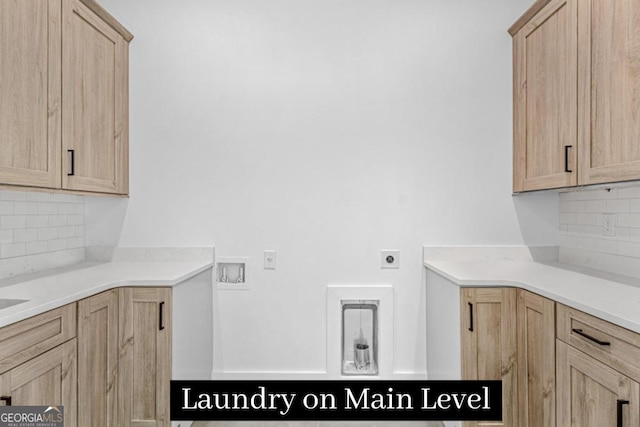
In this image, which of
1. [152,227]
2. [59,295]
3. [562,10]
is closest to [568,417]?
[562,10]

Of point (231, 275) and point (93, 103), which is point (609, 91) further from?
point (93, 103)

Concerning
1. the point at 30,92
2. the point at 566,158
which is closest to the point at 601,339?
the point at 566,158

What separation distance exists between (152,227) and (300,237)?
90 cm

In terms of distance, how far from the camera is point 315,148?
2512 mm

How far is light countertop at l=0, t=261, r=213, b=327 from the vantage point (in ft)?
4.71

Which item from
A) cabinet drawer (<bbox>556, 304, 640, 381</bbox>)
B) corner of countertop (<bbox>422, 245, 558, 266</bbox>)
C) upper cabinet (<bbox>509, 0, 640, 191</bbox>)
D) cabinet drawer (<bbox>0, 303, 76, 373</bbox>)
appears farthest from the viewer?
corner of countertop (<bbox>422, 245, 558, 266</bbox>)

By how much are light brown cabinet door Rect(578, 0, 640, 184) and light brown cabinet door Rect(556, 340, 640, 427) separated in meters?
0.70

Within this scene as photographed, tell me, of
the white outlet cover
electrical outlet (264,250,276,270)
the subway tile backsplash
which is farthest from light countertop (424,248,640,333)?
the subway tile backsplash

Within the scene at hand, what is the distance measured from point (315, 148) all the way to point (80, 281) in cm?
141

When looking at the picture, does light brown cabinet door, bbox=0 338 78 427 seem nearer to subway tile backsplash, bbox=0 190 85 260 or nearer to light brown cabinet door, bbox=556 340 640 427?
subway tile backsplash, bbox=0 190 85 260

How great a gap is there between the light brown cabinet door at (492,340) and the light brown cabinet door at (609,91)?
65 cm

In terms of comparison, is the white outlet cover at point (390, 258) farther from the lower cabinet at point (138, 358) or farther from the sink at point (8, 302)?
the sink at point (8, 302)

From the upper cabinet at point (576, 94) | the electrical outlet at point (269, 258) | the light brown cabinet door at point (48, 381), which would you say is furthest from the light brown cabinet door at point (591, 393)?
the light brown cabinet door at point (48, 381)

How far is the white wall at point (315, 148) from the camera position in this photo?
2.49 metres
